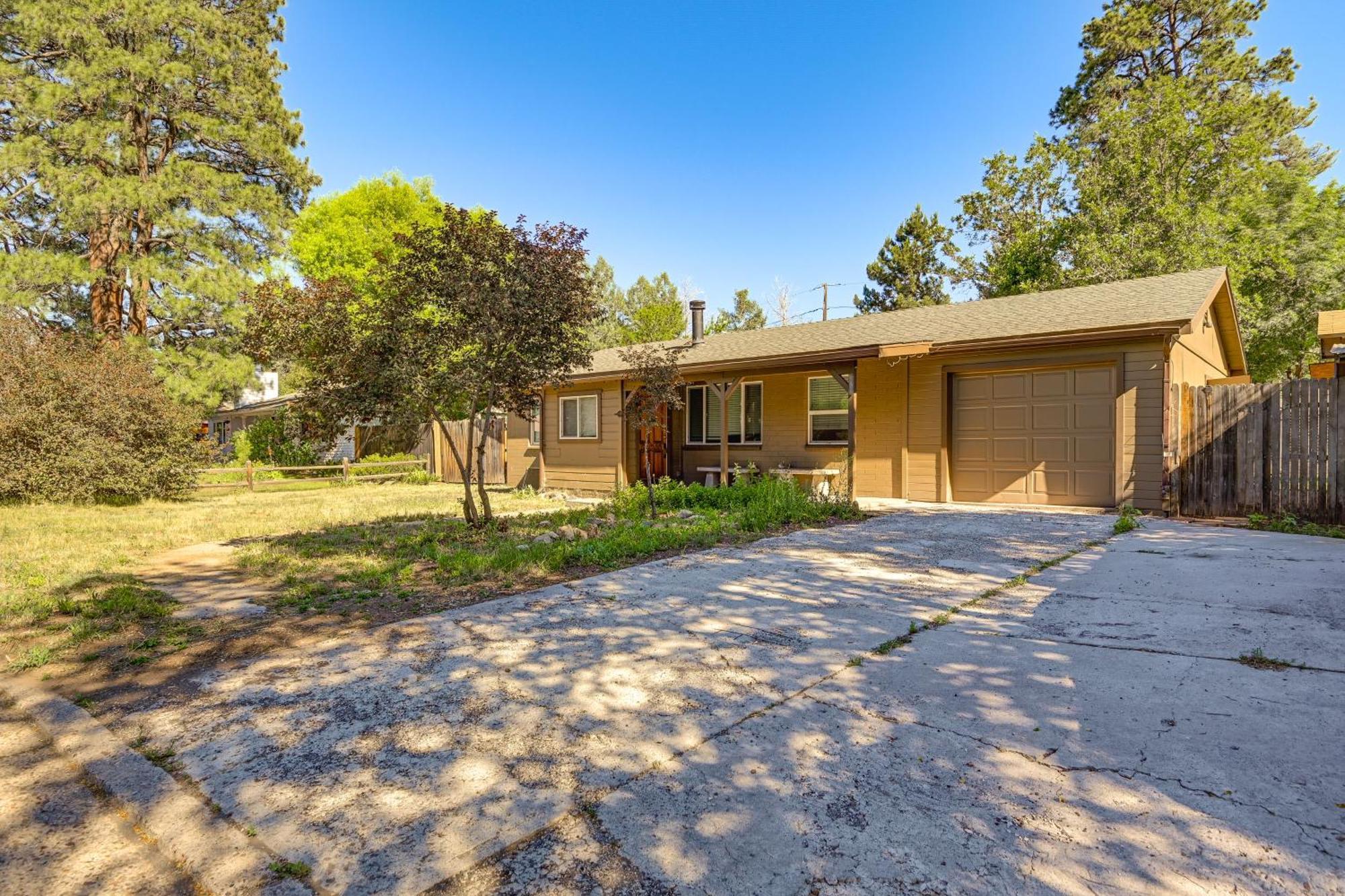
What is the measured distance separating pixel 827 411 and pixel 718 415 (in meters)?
2.61

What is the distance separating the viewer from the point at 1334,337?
7.46 meters

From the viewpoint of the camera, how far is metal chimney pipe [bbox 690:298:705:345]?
15609 mm

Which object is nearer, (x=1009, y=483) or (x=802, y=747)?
(x=802, y=747)

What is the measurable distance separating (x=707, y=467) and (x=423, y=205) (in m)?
24.7

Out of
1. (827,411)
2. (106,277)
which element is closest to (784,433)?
(827,411)

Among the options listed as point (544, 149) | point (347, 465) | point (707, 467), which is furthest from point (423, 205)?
point (707, 467)

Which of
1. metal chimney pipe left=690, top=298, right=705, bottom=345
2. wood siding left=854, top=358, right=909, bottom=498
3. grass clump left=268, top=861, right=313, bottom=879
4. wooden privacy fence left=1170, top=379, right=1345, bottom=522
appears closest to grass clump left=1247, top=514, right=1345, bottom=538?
wooden privacy fence left=1170, top=379, right=1345, bottom=522

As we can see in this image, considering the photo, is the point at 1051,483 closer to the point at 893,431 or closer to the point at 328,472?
the point at 893,431

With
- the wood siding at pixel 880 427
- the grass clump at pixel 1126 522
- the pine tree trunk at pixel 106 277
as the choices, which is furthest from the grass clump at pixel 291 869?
the pine tree trunk at pixel 106 277

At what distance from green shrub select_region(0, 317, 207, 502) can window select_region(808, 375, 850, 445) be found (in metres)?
12.6

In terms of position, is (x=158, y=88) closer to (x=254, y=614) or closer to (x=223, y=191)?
(x=223, y=191)

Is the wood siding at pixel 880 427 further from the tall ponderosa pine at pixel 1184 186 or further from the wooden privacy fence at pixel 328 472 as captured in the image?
the wooden privacy fence at pixel 328 472

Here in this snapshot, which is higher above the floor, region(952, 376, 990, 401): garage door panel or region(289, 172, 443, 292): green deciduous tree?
region(289, 172, 443, 292): green deciduous tree

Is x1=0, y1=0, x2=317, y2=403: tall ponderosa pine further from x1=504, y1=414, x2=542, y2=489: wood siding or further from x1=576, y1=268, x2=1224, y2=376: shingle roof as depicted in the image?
x1=576, y1=268, x2=1224, y2=376: shingle roof
